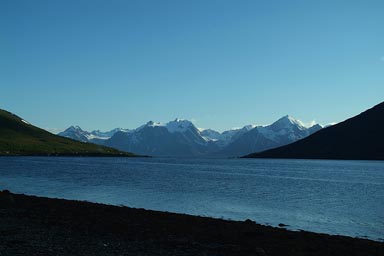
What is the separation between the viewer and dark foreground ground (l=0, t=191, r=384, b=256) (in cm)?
3039

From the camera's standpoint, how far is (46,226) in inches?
1550

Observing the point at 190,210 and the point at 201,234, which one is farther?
the point at 190,210

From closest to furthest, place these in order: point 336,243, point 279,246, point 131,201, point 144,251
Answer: point 144,251, point 279,246, point 336,243, point 131,201

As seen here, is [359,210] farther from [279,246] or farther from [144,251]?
[144,251]

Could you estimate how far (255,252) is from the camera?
105 ft

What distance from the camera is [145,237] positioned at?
36062 millimetres

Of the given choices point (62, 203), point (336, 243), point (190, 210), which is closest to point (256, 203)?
point (190, 210)

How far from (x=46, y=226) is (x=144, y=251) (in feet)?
43.1

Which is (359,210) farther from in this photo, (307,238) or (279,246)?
(279,246)

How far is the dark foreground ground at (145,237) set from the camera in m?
30.4

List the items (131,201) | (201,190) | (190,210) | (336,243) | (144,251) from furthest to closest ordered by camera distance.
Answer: (201,190)
(131,201)
(190,210)
(336,243)
(144,251)

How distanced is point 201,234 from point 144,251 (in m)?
10.00

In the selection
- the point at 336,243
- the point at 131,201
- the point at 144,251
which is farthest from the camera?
the point at 131,201

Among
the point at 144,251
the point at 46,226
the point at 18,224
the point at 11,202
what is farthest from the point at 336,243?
the point at 11,202
